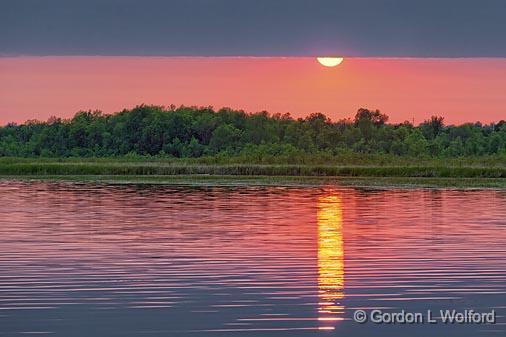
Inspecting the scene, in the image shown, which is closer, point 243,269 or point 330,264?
point 243,269

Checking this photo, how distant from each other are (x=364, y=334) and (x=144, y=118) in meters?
123

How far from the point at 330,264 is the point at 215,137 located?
356 feet

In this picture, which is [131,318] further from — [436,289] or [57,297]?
[436,289]

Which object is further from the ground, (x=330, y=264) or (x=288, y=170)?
(x=288, y=170)

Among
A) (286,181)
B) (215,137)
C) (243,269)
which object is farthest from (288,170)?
(243,269)

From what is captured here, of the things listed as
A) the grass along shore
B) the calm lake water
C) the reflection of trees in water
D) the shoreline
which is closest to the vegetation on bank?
the grass along shore

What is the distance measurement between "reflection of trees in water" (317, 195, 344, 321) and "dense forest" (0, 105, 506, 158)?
84.8 m

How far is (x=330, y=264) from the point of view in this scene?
22484 mm

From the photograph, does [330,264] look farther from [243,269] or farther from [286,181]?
[286,181]

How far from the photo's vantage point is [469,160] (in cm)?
8275

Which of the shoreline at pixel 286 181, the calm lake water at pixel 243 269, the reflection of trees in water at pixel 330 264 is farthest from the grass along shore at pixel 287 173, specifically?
the reflection of trees in water at pixel 330 264

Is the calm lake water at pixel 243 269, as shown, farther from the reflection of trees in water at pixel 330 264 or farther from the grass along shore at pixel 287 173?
the grass along shore at pixel 287 173

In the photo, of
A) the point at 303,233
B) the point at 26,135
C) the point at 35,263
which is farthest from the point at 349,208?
the point at 26,135

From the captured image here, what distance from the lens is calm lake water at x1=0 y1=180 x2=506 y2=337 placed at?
1584 cm
